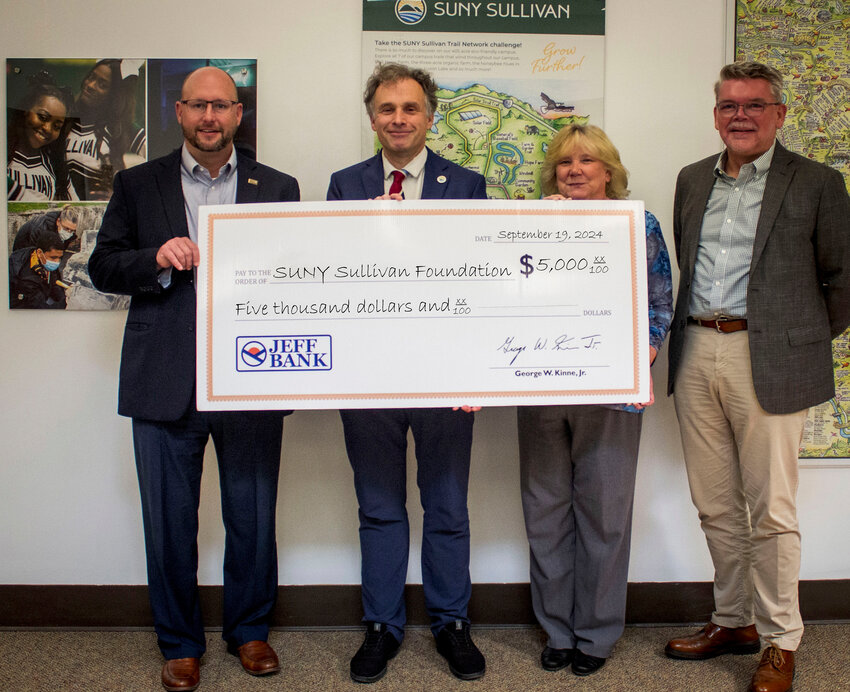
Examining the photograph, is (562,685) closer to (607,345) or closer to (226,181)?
(607,345)

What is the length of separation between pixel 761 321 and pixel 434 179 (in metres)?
1.03

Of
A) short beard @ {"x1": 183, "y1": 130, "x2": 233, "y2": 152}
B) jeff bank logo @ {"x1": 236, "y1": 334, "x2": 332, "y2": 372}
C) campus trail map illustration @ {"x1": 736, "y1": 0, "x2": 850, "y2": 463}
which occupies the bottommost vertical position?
jeff bank logo @ {"x1": 236, "y1": 334, "x2": 332, "y2": 372}

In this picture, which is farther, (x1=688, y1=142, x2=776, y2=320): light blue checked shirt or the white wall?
the white wall

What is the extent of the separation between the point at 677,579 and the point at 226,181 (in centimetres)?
211

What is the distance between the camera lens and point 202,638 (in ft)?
6.77

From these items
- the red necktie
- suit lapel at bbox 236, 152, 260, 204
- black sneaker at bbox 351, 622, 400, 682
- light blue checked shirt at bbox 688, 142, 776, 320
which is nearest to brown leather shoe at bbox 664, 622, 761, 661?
black sneaker at bbox 351, 622, 400, 682

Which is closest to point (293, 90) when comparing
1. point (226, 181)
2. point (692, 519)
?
point (226, 181)

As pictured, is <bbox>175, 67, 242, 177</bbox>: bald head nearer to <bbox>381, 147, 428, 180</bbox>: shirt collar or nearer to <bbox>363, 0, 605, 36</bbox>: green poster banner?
<bbox>381, 147, 428, 180</bbox>: shirt collar

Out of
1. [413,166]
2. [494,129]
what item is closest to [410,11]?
[494,129]

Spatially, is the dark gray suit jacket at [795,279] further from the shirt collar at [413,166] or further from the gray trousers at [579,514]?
the shirt collar at [413,166]

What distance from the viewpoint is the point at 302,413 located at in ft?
7.88

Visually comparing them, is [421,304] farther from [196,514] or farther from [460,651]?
[460,651]

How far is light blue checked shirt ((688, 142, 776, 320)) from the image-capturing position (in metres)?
1.92

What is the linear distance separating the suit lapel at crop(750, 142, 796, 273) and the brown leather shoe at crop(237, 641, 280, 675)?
6.09 ft
